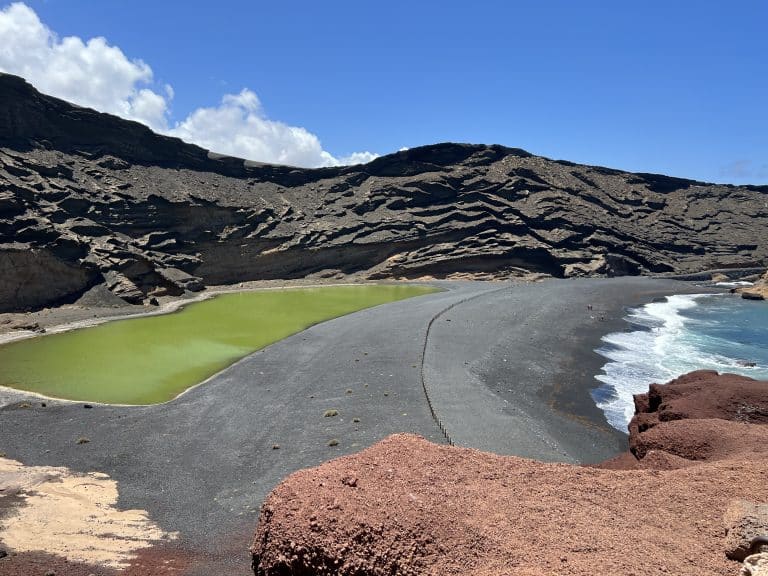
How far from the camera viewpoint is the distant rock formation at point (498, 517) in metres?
4.68

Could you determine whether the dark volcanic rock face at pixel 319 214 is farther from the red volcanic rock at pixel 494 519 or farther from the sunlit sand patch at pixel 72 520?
the red volcanic rock at pixel 494 519

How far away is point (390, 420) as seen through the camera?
1535 cm

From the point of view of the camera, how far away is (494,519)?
5316 millimetres

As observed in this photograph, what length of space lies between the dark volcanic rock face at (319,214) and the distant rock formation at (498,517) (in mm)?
39392

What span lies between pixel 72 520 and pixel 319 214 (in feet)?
201

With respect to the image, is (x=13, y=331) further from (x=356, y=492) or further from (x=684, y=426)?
(x=684, y=426)

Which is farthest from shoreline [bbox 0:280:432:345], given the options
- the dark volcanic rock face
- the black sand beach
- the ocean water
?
the ocean water

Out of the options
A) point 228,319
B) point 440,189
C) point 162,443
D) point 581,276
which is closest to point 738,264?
point 581,276

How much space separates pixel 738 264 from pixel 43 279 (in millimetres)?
90521

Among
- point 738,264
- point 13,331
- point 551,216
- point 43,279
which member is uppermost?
point 551,216

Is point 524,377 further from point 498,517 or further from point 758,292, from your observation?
point 758,292

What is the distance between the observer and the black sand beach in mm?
11844

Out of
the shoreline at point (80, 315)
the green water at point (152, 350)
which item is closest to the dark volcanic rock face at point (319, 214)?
the shoreline at point (80, 315)

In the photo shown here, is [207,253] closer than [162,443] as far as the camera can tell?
No
